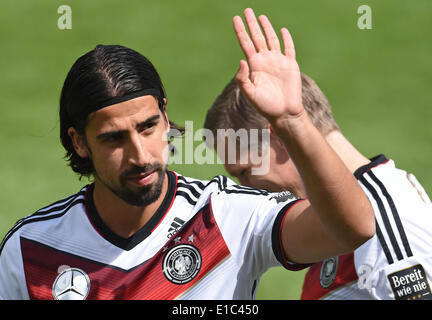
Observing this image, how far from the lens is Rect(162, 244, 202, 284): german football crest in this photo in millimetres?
4871

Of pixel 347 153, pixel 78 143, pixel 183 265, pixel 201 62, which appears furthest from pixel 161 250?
pixel 201 62

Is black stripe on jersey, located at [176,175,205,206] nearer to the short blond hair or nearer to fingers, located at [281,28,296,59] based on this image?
the short blond hair

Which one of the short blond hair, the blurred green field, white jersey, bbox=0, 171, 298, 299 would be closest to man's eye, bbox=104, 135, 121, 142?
white jersey, bbox=0, 171, 298, 299

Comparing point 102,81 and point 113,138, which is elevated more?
point 102,81

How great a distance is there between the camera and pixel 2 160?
11.8 meters

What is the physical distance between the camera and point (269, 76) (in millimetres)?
4250

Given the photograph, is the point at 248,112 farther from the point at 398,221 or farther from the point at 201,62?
A: the point at 201,62

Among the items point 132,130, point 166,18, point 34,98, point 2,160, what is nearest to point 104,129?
point 132,130

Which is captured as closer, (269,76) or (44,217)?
(269,76)

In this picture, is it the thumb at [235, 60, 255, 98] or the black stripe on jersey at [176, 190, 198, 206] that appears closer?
the thumb at [235, 60, 255, 98]

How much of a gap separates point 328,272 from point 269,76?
177 cm

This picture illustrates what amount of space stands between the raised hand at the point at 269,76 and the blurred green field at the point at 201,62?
6803mm

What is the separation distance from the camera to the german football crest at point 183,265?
487 centimetres
